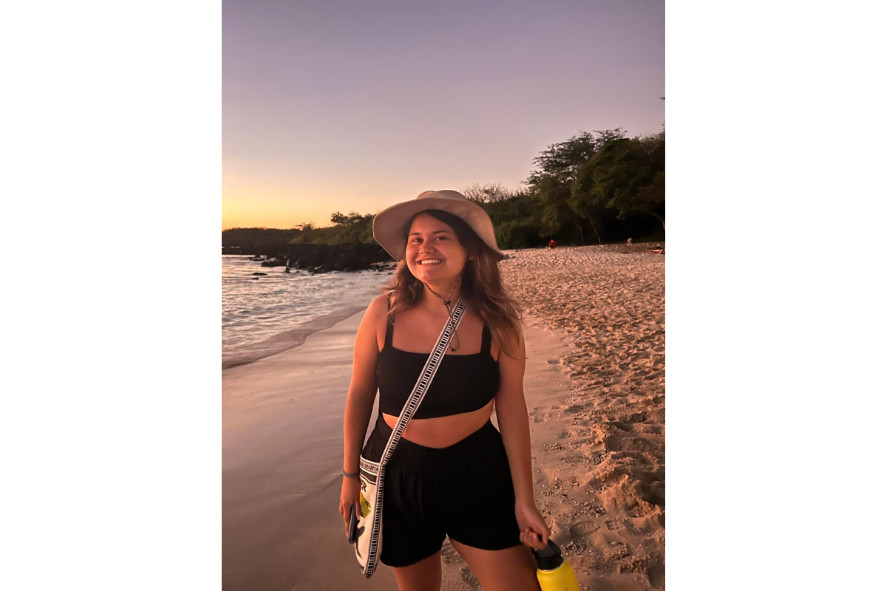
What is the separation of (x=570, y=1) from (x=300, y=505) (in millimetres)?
2197

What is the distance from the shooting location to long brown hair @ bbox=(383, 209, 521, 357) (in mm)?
1938

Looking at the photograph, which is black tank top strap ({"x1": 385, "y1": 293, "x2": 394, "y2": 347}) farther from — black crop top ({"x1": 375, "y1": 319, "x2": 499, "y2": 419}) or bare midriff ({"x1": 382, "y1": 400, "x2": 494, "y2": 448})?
bare midriff ({"x1": 382, "y1": 400, "x2": 494, "y2": 448})

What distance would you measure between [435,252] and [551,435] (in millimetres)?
833

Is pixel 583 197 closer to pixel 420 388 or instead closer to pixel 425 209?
pixel 425 209

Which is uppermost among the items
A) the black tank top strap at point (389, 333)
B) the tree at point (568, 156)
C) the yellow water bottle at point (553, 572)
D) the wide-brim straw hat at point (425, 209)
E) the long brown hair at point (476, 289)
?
the tree at point (568, 156)

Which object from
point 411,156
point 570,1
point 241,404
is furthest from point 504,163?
point 241,404

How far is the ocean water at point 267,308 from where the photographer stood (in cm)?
236

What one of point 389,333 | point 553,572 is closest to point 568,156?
point 389,333

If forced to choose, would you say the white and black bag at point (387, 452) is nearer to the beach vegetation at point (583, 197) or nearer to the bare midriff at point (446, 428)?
the bare midriff at point (446, 428)

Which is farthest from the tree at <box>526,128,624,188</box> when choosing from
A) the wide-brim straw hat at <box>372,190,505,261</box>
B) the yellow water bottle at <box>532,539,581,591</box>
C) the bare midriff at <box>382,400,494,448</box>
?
the yellow water bottle at <box>532,539,581,591</box>

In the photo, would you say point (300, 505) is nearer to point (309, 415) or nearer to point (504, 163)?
point (309, 415)

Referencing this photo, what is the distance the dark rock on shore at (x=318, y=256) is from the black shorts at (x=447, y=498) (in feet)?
2.18

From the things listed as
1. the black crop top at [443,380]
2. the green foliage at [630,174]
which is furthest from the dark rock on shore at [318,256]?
the green foliage at [630,174]

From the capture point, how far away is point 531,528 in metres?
1.88
